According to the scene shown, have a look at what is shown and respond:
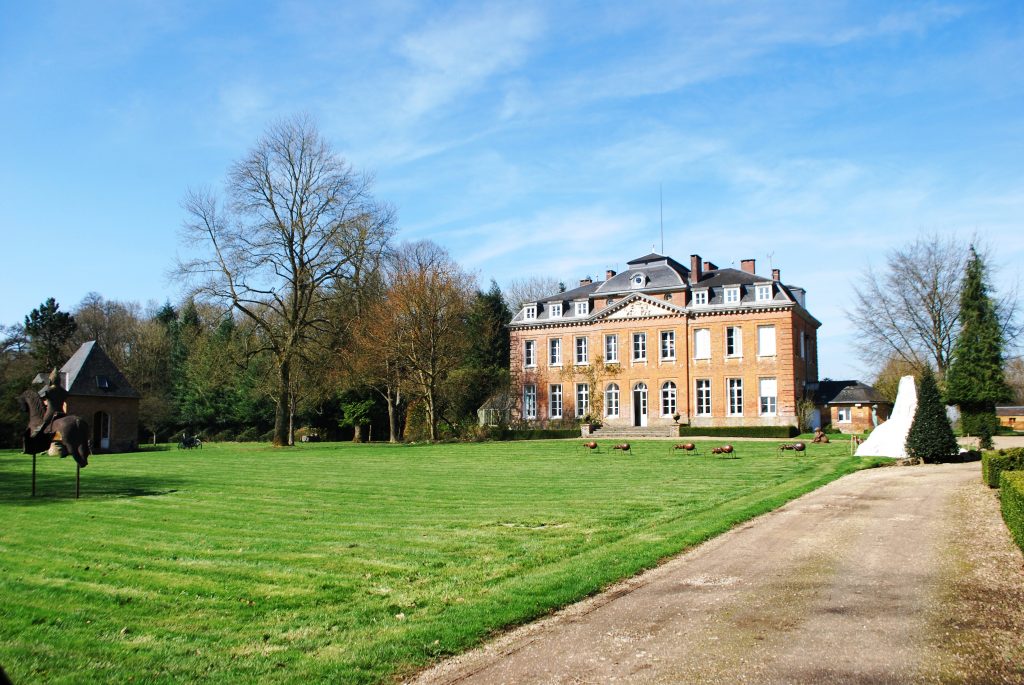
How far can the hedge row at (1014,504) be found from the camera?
9.33 meters

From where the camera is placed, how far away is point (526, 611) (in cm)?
712

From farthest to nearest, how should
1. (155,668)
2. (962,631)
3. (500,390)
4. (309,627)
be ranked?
(500,390) → (309,627) → (962,631) → (155,668)

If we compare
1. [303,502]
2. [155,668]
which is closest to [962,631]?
[155,668]

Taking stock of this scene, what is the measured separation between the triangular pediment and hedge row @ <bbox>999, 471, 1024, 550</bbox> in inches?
1494

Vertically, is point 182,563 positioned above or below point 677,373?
below

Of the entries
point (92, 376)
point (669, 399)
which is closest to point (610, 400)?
point (669, 399)

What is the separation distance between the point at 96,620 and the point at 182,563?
2.47 metres

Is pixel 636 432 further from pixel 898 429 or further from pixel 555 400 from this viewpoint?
pixel 898 429

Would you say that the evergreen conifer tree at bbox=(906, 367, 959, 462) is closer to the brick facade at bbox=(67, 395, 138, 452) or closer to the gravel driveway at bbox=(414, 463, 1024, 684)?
the gravel driveway at bbox=(414, 463, 1024, 684)

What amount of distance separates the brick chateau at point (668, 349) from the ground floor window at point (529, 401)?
0.23 feet

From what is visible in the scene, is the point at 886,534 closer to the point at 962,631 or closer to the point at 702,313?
the point at 962,631

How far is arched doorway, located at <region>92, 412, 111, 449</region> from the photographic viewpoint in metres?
44.4

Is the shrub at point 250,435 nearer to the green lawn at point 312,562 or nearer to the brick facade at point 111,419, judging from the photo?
the brick facade at point 111,419

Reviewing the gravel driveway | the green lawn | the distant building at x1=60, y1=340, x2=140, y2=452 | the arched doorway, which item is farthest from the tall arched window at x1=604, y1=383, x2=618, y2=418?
the gravel driveway
